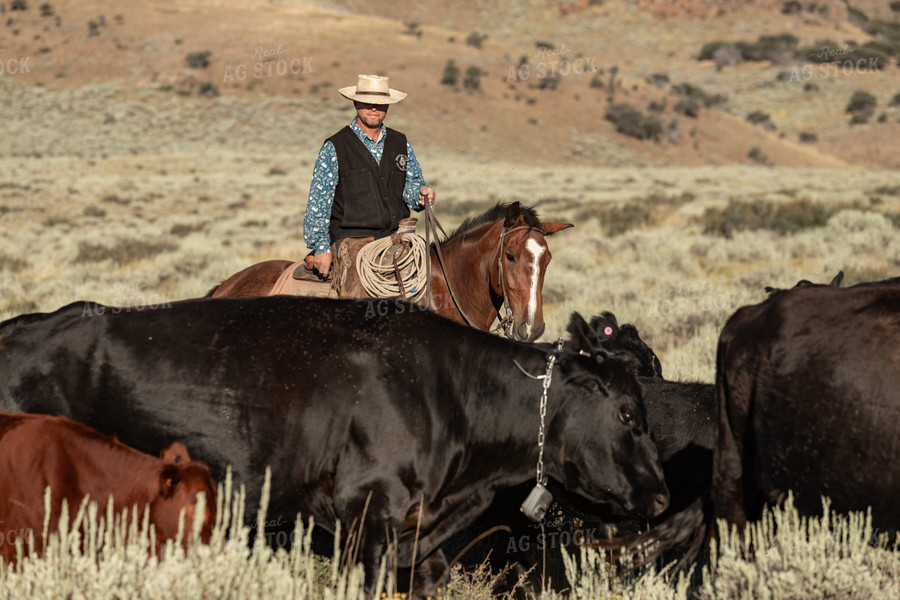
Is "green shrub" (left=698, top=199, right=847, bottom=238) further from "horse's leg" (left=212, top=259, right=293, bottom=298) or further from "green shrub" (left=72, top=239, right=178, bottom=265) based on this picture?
"horse's leg" (left=212, top=259, right=293, bottom=298)

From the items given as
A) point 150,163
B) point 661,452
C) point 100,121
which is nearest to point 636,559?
point 661,452

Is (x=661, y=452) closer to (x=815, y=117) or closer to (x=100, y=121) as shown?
(x=100, y=121)

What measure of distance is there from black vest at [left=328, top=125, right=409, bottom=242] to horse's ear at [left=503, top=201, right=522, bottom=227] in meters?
1.00

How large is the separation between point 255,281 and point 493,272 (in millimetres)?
2349

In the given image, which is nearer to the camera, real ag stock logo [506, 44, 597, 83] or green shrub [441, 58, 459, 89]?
green shrub [441, 58, 459, 89]

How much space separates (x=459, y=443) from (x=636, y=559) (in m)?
1.23

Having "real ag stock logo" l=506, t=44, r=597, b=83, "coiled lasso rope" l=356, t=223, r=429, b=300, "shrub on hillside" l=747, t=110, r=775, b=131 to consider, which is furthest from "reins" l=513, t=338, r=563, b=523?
"shrub on hillside" l=747, t=110, r=775, b=131

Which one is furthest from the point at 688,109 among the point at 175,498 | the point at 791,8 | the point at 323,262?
the point at 175,498

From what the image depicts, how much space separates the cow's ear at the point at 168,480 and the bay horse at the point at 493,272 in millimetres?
3528

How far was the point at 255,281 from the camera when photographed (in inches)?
313

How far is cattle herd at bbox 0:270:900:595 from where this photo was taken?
3736 millimetres

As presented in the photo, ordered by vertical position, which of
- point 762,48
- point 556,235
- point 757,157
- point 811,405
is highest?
point 762,48

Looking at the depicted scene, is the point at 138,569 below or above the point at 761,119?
below

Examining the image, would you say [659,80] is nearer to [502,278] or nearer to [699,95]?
[699,95]
